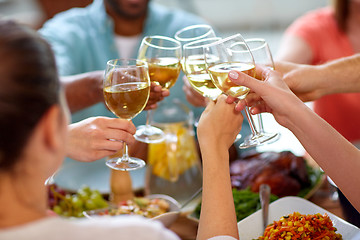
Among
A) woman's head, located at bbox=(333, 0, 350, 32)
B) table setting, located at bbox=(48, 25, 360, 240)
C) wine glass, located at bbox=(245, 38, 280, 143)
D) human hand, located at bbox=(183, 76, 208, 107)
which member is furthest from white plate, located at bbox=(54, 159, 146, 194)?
woman's head, located at bbox=(333, 0, 350, 32)

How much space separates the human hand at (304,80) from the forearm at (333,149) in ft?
1.57

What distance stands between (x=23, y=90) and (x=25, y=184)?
173 mm

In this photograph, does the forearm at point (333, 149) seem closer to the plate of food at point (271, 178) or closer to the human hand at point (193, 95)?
the plate of food at point (271, 178)

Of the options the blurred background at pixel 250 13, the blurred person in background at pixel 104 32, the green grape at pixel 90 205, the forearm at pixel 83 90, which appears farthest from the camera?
the blurred background at pixel 250 13

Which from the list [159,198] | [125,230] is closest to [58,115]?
[125,230]

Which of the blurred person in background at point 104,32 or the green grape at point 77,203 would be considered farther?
the blurred person in background at point 104,32

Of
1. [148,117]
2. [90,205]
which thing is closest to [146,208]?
[90,205]

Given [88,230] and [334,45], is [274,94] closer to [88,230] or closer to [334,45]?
[88,230]

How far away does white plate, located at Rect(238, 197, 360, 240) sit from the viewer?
4.10 feet

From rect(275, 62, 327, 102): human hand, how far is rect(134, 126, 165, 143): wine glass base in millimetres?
495

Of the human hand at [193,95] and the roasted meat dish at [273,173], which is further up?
the human hand at [193,95]

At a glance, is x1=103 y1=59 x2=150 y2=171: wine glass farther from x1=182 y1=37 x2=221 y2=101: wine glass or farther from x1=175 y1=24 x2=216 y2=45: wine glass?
x1=175 y1=24 x2=216 y2=45: wine glass

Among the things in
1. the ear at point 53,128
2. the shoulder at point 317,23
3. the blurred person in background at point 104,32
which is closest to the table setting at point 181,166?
the ear at point 53,128

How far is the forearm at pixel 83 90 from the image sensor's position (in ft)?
6.47
